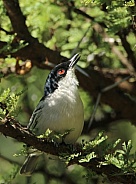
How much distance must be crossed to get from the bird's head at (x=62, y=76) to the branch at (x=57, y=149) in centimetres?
90

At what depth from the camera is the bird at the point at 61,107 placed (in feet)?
10.9

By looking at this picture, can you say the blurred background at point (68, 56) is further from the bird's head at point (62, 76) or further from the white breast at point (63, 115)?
the white breast at point (63, 115)

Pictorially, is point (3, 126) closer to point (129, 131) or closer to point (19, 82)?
point (19, 82)

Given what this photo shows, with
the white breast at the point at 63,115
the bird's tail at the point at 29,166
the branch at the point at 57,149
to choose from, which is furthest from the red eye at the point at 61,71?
the branch at the point at 57,149

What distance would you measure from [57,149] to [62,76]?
45.0 inches

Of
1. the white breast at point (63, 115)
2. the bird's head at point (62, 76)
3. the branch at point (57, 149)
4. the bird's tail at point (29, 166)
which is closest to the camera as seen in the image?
the branch at point (57, 149)

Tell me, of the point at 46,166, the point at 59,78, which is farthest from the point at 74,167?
the point at 59,78

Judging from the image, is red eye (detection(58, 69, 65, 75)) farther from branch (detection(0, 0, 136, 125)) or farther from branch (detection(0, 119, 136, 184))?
branch (detection(0, 119, 136, 184))

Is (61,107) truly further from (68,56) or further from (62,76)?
(68,56)

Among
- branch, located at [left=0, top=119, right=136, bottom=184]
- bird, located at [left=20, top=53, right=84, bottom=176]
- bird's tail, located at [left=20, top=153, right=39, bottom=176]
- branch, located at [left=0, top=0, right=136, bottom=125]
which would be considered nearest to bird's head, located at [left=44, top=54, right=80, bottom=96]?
bird, located at [left=20, top=53, right=84, bottom=176]

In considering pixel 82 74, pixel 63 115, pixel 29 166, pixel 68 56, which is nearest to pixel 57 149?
pixel 63 115

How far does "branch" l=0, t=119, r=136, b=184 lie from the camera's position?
2467mm

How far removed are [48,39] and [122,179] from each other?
2.14 m

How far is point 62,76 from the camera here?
3775mm
